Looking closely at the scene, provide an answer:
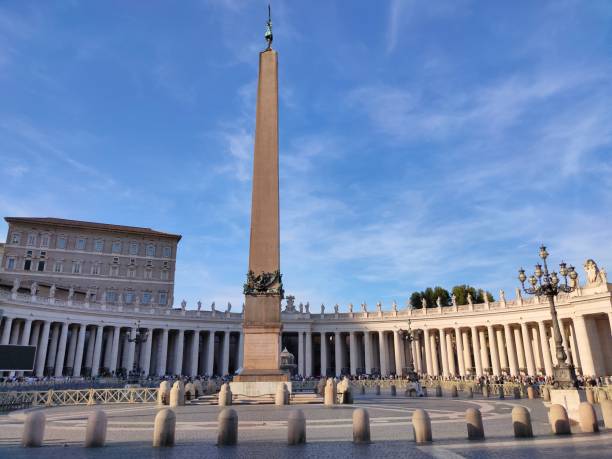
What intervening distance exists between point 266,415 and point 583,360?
43.0 meters

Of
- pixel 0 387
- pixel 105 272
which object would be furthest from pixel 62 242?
pixel 0 387

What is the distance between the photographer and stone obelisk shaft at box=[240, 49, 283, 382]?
2053 cm

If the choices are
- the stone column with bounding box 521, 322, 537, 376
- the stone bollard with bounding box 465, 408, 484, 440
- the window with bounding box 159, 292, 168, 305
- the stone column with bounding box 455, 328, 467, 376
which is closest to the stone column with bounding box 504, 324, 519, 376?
the stone column with bounding box 521, 322, 537, 376

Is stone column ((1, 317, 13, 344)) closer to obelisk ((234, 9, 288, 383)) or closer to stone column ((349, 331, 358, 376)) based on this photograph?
obelisk ((234, 9, 288, 383))

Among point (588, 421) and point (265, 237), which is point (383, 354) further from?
point (588, 421)

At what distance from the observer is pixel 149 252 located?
72.4 m

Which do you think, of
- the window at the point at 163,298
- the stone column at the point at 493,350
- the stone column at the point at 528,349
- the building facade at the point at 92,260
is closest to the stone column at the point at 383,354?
the stone column at the point at 493,350

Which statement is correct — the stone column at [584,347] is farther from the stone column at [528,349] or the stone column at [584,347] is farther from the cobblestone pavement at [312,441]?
the cobblestone pavement at [312,441]

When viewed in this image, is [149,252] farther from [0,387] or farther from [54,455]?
[54,455]

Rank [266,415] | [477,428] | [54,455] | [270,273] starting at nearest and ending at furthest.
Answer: [54,455], [477,428], [266,415], [270,273]

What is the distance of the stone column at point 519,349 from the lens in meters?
55.6

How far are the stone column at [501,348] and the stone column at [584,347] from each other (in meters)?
12.5

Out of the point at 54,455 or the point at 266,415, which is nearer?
the point at 54,455

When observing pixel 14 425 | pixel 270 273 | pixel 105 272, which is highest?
pixel 105 272
